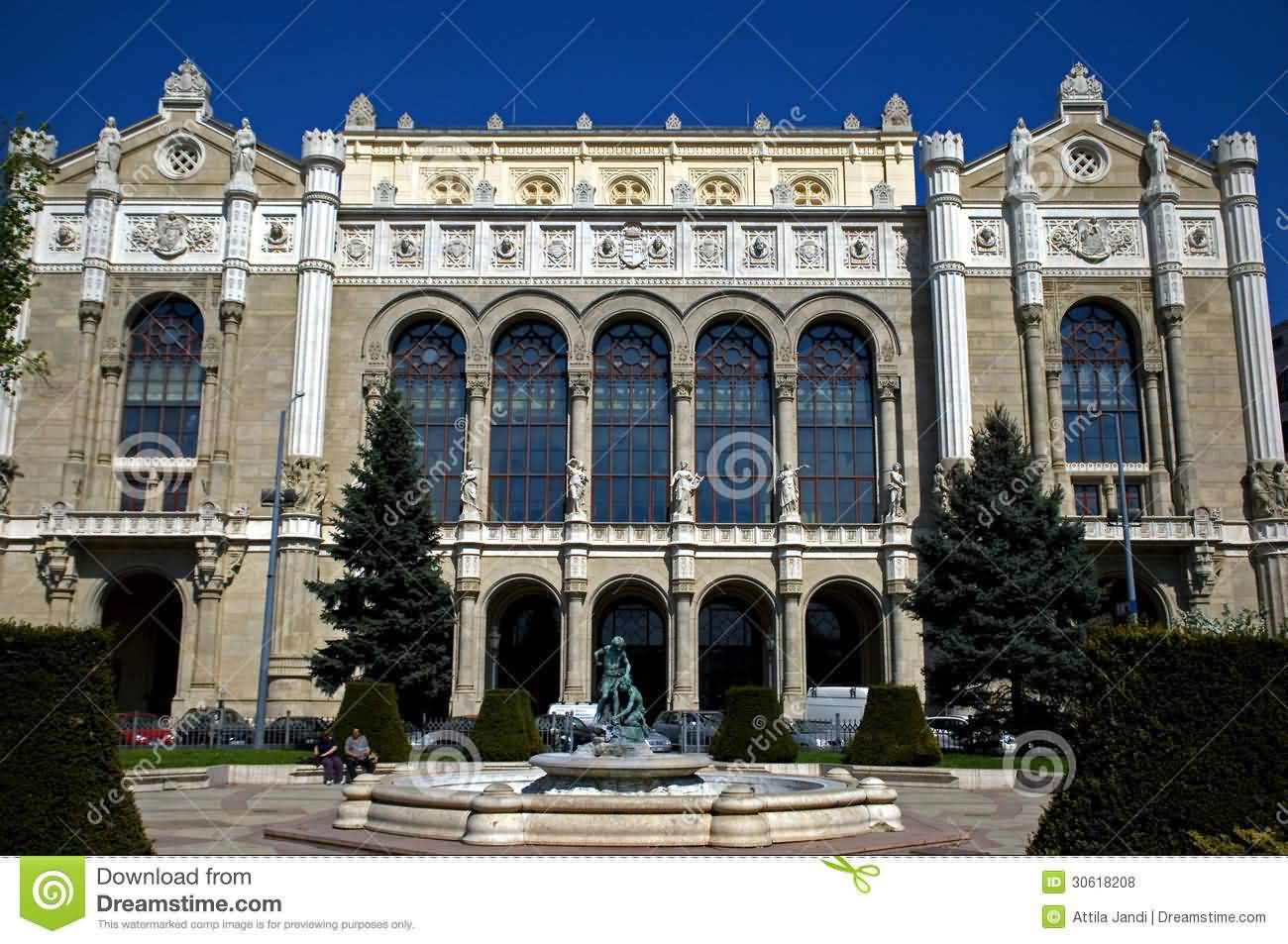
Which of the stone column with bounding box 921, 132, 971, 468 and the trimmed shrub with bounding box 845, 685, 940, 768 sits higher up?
the stone column with bounding box 921, 132, 971, 468

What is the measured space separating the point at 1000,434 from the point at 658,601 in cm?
1459

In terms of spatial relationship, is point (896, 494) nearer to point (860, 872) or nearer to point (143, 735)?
point (143, 735)

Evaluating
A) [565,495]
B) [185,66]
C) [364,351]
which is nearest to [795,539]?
[565,495]

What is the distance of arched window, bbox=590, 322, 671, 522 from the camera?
143 feet

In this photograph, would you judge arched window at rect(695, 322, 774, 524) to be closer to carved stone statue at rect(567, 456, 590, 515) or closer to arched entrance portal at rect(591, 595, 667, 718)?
carved stone statue at rect(567, 456, 590, 515)

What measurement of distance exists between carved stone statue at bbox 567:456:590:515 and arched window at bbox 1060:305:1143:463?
1855cm

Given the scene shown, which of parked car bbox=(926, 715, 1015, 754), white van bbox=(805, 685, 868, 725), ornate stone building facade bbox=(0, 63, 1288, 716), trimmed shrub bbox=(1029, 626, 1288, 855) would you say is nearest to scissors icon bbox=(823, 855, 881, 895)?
trimmed shrub bbox=(1029, 626, 1288, 855)

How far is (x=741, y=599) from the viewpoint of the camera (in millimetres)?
44844

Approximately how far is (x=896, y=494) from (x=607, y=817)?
30295 millimetres

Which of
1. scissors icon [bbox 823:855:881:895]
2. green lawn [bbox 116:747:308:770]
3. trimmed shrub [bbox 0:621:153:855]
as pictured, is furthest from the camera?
green lawn [bbox 116:747:308:770]

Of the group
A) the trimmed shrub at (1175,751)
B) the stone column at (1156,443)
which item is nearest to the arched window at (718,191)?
the stone column at (1156,443)

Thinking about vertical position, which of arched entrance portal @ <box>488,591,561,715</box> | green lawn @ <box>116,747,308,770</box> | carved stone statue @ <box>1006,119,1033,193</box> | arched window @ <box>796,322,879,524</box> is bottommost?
green lawn @ <box>116,747,308,770</box>

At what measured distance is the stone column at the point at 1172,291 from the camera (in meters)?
41.5

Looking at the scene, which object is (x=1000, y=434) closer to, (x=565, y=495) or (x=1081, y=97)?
(x=565, y=495)
